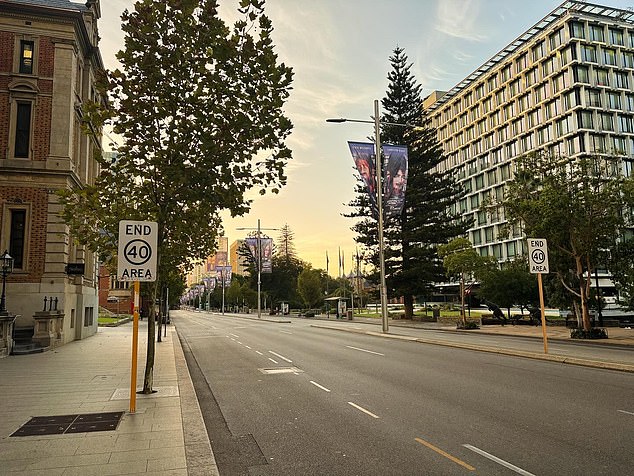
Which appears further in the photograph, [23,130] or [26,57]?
[26,57]

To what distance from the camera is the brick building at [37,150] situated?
22609 mm

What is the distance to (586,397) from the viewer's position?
986 centimetres

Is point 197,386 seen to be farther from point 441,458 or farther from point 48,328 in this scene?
point 48,328

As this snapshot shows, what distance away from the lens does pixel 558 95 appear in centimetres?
6994

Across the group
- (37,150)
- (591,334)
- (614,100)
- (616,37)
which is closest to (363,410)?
(591,334)

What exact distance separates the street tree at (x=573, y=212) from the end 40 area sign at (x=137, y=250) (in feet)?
65.1

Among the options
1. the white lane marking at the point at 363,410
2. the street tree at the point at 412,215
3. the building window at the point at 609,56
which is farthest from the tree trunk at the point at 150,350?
the building window at the point at 609,56

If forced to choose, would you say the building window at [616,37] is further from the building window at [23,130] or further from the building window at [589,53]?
the building window at [23,130]

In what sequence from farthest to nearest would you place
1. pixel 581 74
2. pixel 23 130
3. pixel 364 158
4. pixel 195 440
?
1. pixel 581 74
2. pixel 364 158
3. pixel 23 130
4. pixel 195 440

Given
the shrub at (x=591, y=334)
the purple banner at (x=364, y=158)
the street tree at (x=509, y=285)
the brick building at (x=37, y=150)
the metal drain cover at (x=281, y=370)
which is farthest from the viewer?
the street tree at (x=509, y=285)

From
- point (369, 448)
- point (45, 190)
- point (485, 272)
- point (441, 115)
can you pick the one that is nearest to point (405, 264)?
point (485, 272)

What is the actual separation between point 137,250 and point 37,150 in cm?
1772

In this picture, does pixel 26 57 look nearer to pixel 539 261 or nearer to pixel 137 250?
pixel 137 250

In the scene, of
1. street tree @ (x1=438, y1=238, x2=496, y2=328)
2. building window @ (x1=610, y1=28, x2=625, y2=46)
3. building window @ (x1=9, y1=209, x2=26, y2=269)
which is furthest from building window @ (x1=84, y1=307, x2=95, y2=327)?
building window @ (x1=610, y1=28, x2=625, y2=46)
